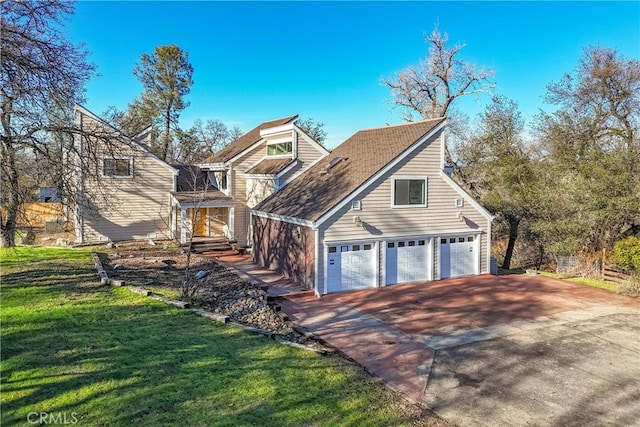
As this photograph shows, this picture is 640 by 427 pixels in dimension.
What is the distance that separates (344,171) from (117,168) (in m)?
13.2

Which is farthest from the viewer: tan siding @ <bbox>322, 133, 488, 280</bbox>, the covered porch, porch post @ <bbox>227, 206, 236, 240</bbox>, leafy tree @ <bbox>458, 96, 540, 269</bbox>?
porch post @ <bbox>227, 206, 236, 240</bbox>

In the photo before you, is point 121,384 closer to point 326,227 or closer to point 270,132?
point 326,227

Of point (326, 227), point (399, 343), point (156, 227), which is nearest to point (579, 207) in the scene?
point (326, 227)

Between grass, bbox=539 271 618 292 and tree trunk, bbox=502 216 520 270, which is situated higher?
tree trunk, bbox=502 216 520 270

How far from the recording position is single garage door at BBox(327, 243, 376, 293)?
49.6 feet

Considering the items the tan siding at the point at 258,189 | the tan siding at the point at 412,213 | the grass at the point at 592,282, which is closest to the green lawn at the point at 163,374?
the tan siding at the point at 412,213

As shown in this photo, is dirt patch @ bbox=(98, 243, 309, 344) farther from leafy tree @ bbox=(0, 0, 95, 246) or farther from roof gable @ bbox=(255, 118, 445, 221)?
leafy tree @ bbox=(0, 0, 95, 246)

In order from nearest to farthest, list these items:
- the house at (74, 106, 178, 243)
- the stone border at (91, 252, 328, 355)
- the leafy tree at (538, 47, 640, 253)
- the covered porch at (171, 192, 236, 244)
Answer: the stone border at (91, 252, 328, 355)
the leafy tree at (538, 47, 640, 253)
the house at (74, 106, 178, 243)
the covered porch at (171, 192, 236, 244)

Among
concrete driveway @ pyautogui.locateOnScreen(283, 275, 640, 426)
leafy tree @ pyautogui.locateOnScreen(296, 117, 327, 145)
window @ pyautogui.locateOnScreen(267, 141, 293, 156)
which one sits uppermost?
leafy tree @ pyautogui.locateOnScreen(296, 117, 327, 145)

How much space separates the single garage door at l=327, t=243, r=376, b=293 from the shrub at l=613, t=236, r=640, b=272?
10321 millimetres

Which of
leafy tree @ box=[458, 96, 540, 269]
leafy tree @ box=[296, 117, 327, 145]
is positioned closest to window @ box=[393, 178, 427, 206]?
leafy tree @ box=[458, 96, 540, 269]

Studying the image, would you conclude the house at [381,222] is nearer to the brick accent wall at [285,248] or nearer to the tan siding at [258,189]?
the brick accent wall at [285,248]

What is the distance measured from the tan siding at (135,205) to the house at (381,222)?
8.03 meters

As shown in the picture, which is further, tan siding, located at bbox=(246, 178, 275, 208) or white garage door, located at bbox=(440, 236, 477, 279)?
tan siding, located at bbox=(246, 178, 275, 208)
